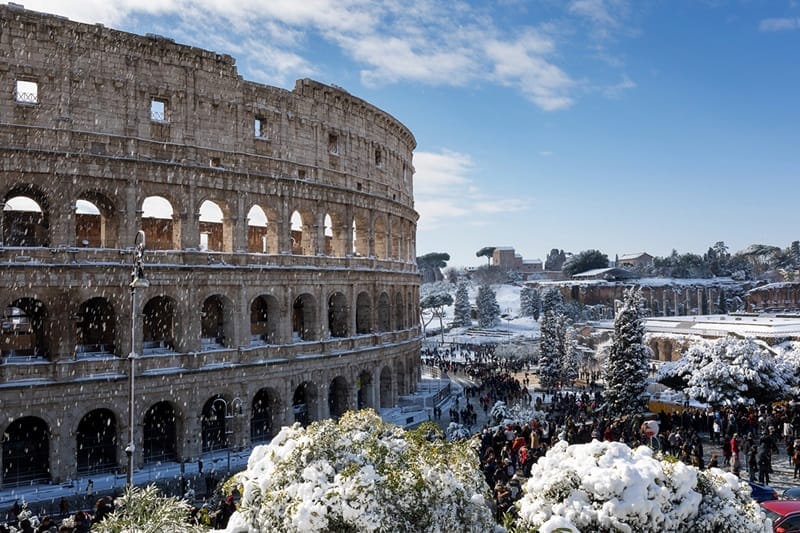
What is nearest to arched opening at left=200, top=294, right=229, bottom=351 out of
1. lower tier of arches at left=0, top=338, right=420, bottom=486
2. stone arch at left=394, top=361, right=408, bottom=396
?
lower tier of arches at left=0, top=338, right=420, bottom=486

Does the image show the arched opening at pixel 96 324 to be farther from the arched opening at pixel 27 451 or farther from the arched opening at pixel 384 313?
the arched opening at pixel 384 313

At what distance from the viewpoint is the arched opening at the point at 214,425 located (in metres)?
26.0

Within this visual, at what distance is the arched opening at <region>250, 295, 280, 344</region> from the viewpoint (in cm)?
2775

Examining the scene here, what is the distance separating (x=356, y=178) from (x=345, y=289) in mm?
5968

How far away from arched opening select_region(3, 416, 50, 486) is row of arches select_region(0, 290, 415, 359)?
8.44 ft

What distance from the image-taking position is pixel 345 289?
1235 inches

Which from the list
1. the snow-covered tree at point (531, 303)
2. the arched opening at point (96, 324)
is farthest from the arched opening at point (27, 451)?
the snow-covered tree at point (531, 303)

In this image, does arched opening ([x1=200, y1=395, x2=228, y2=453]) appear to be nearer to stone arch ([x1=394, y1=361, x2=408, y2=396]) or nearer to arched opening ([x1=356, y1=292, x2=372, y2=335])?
arched opening ([x1=356, y1=292, x2=372, y2=335])

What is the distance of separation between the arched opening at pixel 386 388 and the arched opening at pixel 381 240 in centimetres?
649

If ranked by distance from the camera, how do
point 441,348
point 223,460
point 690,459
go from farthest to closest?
point 441,348, point 223,460, point 690,459

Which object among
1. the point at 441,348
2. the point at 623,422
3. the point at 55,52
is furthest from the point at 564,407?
the point at 441,348

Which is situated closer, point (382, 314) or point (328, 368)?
point (328, 368)

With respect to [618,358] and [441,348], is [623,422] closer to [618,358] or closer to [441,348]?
[618,358]

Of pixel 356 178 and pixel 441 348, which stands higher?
pixel 356 178
